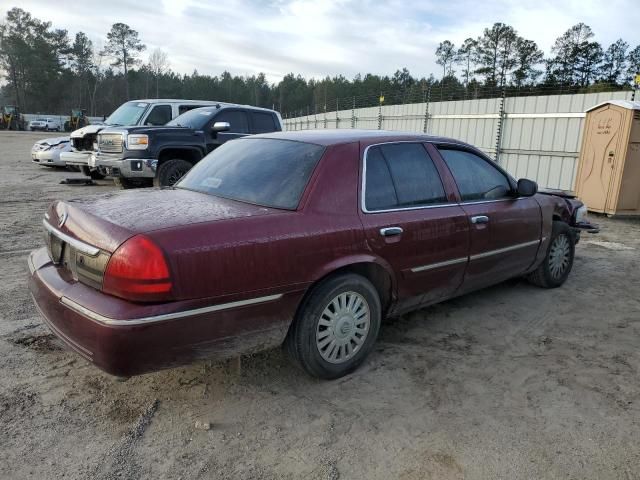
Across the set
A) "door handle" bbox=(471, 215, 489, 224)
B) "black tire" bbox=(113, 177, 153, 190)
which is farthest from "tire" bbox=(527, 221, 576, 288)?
"black tire" bbox=(113, 177, 153, 190)

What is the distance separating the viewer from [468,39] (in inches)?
1908

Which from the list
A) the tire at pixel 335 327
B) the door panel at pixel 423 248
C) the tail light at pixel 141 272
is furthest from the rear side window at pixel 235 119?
the tail light at pixel 141 272

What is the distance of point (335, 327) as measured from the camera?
3.15 metres

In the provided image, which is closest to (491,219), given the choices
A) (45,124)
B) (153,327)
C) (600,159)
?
(153,327)

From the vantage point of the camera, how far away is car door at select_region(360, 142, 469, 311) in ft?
11.0

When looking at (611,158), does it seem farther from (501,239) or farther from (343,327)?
(343,327)

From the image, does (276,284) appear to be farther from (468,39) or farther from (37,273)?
(468,39)

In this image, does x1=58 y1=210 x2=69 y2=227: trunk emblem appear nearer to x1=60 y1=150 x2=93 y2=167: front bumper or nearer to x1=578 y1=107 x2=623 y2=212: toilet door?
x1=60 y1=150 x2=93 y2=167: front bumper

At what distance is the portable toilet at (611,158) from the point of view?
9336mm

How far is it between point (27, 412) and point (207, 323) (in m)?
1.18

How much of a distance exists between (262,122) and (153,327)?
8593 millimetres

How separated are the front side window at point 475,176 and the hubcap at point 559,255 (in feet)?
3.83

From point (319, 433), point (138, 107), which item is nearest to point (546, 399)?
point (319, 433)

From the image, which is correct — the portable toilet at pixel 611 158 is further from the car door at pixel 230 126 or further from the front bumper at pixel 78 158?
the front bumper at pixel 78 158
